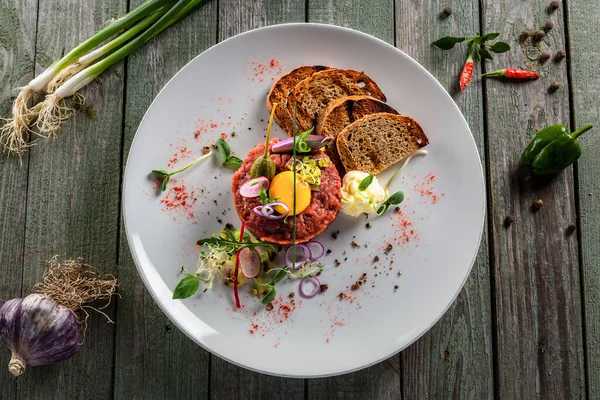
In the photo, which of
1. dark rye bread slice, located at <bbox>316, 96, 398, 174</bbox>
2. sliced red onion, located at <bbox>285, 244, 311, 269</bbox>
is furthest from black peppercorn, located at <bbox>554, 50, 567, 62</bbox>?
sliced red onion, located at <bbox>285, 244, 311, 269</bbox>

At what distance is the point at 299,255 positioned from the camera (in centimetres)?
287

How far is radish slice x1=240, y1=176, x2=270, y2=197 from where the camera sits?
8.55 feet

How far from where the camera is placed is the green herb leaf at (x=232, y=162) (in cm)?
285

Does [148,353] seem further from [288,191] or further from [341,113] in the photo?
[341,113]

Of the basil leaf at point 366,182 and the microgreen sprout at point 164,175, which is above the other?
the microgreen sprout at point 164,175

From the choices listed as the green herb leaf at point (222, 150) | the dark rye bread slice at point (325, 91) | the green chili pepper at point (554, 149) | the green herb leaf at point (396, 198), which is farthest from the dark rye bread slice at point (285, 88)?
the green chili pepper at point (554, 149)

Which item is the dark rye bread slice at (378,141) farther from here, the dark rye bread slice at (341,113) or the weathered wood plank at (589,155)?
the weathered wood plank at (589,155)

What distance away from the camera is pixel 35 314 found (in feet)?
8.86

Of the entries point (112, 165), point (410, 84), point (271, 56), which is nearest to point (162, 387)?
point (112, 165)

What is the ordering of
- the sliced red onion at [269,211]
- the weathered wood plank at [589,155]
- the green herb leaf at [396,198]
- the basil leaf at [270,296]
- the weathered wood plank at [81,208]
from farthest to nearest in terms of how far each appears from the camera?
the weathered wood plank at [589,155], the weathered wood plank at [81,208], the green herb leaf at [396,198], the basil leaf at [270,296], the sliced red onion at [269,211]

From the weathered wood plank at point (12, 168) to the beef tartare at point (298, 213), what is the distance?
4.42ft

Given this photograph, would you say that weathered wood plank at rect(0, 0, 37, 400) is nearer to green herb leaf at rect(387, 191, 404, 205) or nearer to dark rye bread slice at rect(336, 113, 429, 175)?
dark rye bread slice at rect(336, 113, 429, 175)

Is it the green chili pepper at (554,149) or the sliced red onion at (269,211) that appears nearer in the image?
the sliced red onion at (269,211)

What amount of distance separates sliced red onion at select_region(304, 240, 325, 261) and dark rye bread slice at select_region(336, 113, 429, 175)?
0.46 meters
